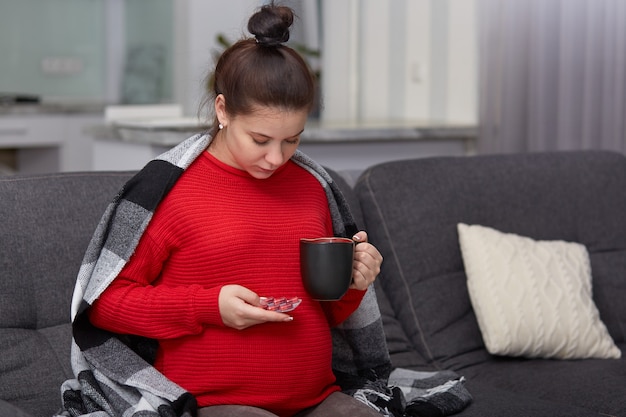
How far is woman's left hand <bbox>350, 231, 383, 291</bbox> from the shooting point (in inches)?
66.2

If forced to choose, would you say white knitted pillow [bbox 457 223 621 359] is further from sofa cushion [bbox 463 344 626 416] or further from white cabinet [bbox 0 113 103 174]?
white cabinet [bbox 0 113 103 174]

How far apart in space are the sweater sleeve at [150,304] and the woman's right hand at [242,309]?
19 mm

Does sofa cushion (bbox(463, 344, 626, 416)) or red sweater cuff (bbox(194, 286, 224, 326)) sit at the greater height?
red sweater cuff (bbox(194, 286, 224, 326))

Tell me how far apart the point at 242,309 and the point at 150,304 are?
17 cm

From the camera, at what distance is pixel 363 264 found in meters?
1.68

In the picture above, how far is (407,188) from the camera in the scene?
8.05 ft

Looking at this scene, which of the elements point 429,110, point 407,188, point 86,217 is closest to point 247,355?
point 86,217

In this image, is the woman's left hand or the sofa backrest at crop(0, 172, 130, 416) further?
the sofa backrest at crop(0, 172, 130, 416)

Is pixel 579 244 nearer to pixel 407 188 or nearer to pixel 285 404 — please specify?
pixel 407 188

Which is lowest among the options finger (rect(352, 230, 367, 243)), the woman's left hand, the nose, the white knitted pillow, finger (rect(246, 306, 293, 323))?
the white knitted pillow

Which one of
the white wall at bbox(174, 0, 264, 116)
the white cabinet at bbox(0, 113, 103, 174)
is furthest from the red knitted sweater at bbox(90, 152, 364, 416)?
the white cabinet at bbox(0, 113, 103, 174)

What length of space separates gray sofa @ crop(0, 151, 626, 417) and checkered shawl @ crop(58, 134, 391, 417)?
19 centimetres

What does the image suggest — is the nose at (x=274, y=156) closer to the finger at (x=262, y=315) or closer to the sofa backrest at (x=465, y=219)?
the finger at (x=262, y=315)

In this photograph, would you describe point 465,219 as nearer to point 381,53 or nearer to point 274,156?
point 274,156
